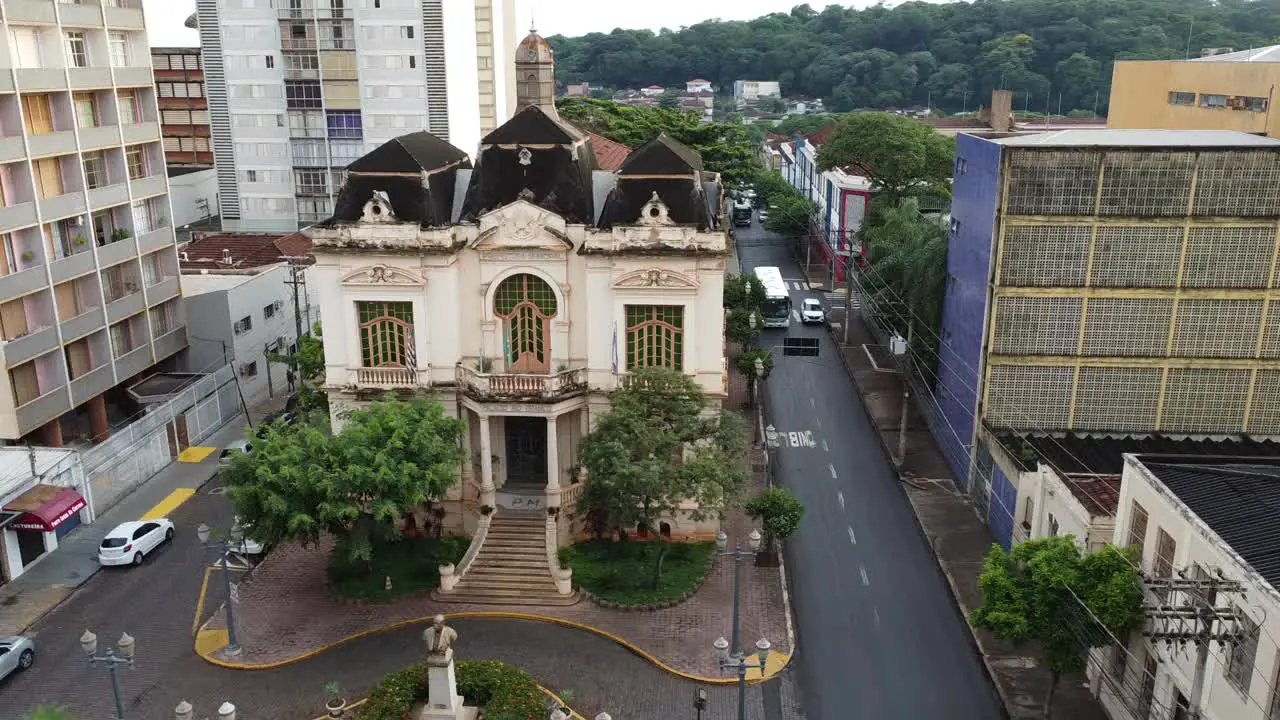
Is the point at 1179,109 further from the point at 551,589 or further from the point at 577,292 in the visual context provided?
the point at 551,589

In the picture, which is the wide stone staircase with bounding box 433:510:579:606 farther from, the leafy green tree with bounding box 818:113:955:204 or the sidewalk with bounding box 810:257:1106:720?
the leafy green tree with bounding box 818:113:955:204

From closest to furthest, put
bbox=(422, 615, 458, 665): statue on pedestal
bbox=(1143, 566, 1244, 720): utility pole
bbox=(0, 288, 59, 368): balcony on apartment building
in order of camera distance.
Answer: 1. bbox=(1143, 566, 1244, 720): utility pole
2. bbox=(422, 615, 458, 665): statue on pedestal
3. bbox=(0, 288, 59, 368): balcony on apartment building

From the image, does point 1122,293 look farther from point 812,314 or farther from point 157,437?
point 157,437

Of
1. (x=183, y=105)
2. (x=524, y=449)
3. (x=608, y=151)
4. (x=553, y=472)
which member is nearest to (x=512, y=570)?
(x=553, y=472)

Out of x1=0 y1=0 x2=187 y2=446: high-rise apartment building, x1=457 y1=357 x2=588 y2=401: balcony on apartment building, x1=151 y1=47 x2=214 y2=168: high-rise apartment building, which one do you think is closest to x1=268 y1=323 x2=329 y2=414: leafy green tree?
x1=0 y1=0 x2=187 y2=446: high-rise apartment building

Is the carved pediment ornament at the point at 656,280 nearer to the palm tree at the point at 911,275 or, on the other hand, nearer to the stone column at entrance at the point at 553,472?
the stone column at entrance at the point at 553,472

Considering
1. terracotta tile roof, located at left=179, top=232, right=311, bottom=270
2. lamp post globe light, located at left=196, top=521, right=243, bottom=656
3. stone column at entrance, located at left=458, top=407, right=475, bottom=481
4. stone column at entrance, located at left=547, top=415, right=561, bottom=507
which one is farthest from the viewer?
terracotta tile roof, located at left=179, top=232, right=311, bottom=270
